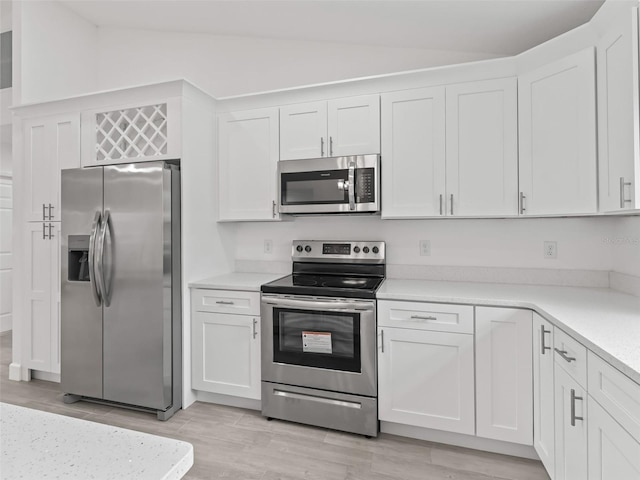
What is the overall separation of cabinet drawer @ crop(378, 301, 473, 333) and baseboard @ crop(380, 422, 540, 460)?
68 cm

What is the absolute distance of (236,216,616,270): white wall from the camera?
243 cm

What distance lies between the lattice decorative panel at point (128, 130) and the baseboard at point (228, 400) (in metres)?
1.86

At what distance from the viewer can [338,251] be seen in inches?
114

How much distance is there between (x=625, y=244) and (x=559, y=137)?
782 mm

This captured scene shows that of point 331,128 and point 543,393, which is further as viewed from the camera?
point 331,128

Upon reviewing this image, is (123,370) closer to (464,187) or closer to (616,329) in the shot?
(464,187)

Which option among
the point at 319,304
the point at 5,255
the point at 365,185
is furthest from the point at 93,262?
the point at 5,255

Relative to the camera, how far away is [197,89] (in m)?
2.73

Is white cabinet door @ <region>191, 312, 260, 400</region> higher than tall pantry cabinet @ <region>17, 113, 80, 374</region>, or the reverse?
tall pantry cabinet @ <region>17, 113, 80, 374</region>

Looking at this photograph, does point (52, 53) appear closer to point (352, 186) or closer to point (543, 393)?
point (352, 186)

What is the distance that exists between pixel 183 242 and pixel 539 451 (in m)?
2.50

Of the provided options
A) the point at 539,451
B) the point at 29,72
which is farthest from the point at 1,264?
the point at 539,451

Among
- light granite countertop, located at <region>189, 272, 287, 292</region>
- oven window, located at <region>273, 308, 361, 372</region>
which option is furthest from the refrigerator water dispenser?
oven window, located at <region>273, 308, 361, 372</region>

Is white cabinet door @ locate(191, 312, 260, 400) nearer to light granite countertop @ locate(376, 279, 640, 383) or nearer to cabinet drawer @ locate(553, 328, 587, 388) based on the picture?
light granite countertop @ locate(376, 279, 640, 383)
